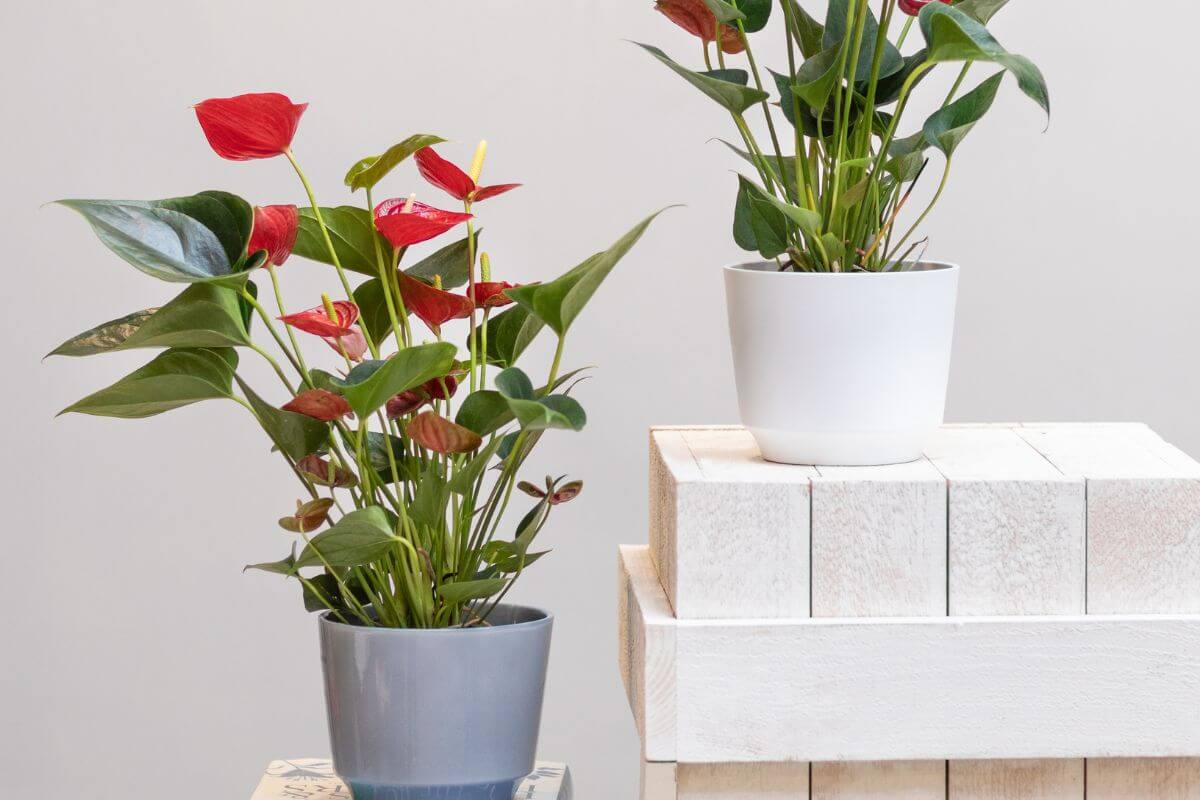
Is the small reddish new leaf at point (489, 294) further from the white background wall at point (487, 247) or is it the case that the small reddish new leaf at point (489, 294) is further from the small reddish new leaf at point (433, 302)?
the white background wall at point (487, 247)

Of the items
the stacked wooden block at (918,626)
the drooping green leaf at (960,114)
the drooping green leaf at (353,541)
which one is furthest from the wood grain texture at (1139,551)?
the drooping green leaf at (353,541)

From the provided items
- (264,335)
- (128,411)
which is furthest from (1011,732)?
(264,335)

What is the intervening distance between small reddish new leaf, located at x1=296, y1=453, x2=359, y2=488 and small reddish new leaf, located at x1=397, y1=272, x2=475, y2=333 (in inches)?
4.6

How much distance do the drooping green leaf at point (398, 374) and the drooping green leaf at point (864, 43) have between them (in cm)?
33

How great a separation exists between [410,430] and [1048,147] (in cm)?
140

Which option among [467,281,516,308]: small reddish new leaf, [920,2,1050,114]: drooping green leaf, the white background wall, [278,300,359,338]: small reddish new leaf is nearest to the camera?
[920,2,1050,114]: drooping green leaf

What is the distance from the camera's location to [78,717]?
6.70 ft

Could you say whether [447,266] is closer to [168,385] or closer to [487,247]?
[168,385]

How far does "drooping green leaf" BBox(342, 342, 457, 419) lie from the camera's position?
0.79m

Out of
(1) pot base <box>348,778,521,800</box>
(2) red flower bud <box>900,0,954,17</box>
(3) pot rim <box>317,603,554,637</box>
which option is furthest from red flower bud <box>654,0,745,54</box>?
(1) pot base <box>348,778,521,800</box>

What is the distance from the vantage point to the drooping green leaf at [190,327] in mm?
819

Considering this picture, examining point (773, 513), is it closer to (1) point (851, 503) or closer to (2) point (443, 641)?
(1) point (851, 503)

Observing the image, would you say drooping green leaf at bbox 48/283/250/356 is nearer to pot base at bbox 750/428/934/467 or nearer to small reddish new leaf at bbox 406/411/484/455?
small reddish new leaf at bbox 406/411/484/455

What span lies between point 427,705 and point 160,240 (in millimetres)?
343
